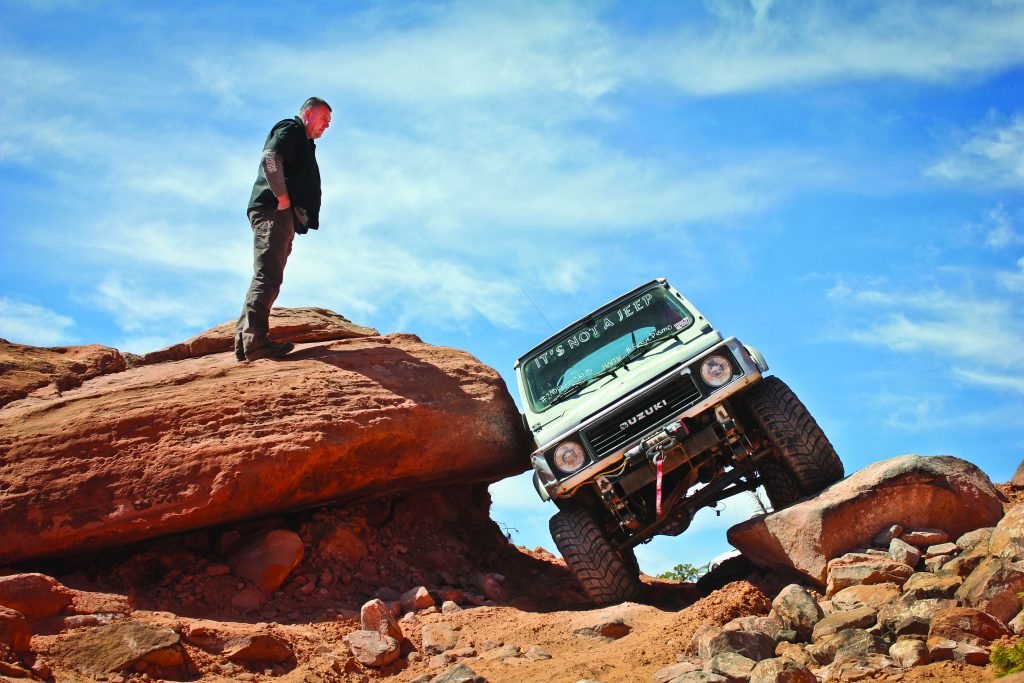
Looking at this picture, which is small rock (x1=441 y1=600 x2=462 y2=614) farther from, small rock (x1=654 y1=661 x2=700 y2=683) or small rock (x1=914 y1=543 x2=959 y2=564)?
small rock (x1=914 y1=543 x2=959 y2=564)

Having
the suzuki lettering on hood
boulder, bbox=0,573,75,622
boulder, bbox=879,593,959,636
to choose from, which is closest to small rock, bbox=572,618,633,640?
the suzuki lettering on hood

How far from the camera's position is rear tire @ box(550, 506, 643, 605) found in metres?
7.35

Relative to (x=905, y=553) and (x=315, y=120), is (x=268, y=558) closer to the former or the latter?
(x=315, y=120)

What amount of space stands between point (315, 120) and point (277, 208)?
0.86 metres

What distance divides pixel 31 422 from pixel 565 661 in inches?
178

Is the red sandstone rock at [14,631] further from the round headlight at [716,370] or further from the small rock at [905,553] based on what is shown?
the small rock at [905,553]

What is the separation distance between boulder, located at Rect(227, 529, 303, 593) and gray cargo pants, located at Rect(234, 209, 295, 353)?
5.71 feet

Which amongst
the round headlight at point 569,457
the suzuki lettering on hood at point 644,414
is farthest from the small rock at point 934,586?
the round headlight at point 569,457

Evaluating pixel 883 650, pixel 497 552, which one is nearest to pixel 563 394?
pixel 497 552

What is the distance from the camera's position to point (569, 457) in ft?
24.0

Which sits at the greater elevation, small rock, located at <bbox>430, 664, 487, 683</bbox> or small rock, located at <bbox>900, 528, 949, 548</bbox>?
small rock, located at <bbox>430, 664, 487, 683</bbox>

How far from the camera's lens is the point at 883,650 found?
5.10 metres

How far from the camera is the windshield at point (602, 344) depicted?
808 centimetres

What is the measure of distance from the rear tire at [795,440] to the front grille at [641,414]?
586 millimetres
